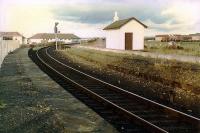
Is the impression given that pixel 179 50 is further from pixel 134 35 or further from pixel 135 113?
pixel 135 113

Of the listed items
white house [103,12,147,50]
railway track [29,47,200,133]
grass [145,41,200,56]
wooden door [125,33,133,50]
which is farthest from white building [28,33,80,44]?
railway track [29,47,200,133]

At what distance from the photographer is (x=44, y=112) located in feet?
37.2

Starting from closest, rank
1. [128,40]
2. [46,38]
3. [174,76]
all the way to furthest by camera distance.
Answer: [174,76] → [128,40] → [46,38]

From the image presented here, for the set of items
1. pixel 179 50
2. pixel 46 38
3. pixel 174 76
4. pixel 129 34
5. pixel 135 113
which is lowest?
pixel 135 113

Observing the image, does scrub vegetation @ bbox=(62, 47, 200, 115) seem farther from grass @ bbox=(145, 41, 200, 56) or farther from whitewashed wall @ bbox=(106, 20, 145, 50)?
whitewashed wall @ bbox=(106, 20, 145, 50)

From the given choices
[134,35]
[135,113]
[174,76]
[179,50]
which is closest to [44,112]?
[135,113]

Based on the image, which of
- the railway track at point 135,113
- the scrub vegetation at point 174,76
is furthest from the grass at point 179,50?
the railway track at point 135,113

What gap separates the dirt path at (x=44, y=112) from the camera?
9.44m

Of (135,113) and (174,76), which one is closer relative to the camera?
(135,113)

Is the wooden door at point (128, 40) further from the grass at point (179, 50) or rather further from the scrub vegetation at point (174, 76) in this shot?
the scrub vegetation at point (174, 76)

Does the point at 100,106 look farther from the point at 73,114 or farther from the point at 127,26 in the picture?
the point at 127,26

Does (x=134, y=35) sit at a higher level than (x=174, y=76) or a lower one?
higher

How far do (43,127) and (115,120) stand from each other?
2.08 meters

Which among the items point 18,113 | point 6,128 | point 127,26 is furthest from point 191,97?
point 127,26
